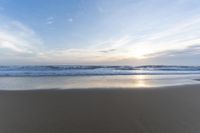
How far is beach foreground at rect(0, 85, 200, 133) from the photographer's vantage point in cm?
464

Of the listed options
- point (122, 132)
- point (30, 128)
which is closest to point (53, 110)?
point (30, 128)

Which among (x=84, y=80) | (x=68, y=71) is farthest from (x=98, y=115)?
(x=68, y=71)

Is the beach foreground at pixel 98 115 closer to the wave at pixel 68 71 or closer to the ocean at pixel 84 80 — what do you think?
the ocean at pixel 84 80

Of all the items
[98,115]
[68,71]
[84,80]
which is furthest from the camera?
[68,71]

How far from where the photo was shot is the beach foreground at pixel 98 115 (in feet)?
15.2

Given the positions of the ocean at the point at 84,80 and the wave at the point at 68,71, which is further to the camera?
the wave at the point at 68,71

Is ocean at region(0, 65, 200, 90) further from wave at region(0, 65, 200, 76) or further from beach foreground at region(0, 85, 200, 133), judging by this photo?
beach foreground at region(0, 85, 200, 133)

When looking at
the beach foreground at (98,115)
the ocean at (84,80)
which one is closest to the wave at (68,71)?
the ocean at (84,80)

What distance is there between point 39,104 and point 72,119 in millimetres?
2182

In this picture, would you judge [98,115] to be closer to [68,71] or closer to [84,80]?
[84,80]

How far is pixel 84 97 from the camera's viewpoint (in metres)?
8.11

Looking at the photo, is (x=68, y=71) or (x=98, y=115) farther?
(x=68, y=71)

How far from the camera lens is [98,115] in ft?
18.6

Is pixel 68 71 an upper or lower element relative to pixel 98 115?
upper
